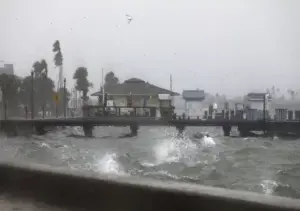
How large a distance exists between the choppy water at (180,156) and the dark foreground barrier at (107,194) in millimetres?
363

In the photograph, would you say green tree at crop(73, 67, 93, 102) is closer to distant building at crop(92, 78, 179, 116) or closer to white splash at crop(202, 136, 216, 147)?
distant building at crop(92, 78, 179, 116)

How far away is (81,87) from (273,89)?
177 cm

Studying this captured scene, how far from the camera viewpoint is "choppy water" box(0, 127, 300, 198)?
107 inches

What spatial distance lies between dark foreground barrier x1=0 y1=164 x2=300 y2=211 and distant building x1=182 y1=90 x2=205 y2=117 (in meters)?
1.13

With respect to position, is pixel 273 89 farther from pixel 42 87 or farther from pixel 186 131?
pixel 42 87

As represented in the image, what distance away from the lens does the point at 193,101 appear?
2805mm

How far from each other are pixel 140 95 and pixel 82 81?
85 centimetres

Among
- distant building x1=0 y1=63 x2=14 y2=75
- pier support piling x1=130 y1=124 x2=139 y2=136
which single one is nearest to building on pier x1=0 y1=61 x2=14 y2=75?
distant building x1=0 y1=63 x2=14 y2=75

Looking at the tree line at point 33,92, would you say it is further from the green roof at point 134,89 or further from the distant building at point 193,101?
the distant building at point 193,101

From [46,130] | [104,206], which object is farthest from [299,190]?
[46,130]

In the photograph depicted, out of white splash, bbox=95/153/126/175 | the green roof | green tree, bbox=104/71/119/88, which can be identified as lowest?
white splash, bbox=95/153/126/175

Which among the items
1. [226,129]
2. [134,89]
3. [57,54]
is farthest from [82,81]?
[226,129]

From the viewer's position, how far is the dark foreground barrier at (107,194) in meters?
1.29

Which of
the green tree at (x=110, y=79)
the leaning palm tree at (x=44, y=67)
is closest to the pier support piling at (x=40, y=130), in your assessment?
the leaning palm tree at (x=44, y=67)
